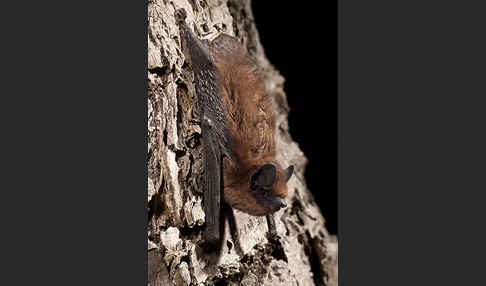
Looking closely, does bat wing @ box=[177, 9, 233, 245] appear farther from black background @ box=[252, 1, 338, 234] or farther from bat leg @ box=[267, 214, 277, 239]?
black background @ box=[252, 1, 338, 234]

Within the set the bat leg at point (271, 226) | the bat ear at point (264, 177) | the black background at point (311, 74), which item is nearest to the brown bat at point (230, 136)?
the bat ear at point (264, 177)

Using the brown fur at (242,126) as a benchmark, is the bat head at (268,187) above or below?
below

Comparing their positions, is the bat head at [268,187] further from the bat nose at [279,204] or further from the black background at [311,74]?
the black background at [311,74]

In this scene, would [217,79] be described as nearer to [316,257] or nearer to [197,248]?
[197,248]

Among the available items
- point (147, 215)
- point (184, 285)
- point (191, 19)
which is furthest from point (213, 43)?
point (184, 285)

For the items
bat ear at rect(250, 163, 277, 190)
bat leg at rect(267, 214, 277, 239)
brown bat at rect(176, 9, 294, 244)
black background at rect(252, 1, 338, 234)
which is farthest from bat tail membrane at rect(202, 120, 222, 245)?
black background at rect(252, 1, 338, 234)

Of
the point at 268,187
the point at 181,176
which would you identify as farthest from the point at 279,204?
the point at 181,176
